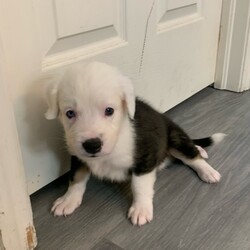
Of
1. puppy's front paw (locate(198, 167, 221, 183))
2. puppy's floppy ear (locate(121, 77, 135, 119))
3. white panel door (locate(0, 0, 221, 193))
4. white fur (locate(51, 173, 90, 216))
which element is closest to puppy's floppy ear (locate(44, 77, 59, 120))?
white panel door (locate(0, 0, 221, 193))

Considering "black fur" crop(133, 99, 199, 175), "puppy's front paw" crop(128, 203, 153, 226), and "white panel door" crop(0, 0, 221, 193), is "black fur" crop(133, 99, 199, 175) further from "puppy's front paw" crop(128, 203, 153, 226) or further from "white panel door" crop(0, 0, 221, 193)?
"white panel door" crop(0, 0, 221, 193)

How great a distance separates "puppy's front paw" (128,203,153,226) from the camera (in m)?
1.19

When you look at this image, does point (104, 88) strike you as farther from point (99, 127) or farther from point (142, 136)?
point (142, 136)

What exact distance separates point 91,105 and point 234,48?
1.38m

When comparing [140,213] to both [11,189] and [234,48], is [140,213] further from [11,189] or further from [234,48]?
[234,48]

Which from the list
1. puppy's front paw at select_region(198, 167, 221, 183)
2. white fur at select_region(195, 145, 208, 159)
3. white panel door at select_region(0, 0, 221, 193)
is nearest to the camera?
white panel door at select_region(0, 0, 221, 193)

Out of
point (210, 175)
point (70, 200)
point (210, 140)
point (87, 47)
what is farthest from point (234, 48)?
point (70, 200)

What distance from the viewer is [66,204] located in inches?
50.1

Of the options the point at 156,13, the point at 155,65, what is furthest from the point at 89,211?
the point at 156,13

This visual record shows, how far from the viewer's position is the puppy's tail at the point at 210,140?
1.56m

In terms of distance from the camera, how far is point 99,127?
1025 mm

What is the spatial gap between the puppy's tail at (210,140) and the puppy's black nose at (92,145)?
68 centimetres

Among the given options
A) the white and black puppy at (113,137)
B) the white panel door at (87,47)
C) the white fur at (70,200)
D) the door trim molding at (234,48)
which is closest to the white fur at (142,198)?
the white and black puppy at (113,137)

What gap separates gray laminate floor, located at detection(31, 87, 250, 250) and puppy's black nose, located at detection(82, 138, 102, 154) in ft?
1.02
